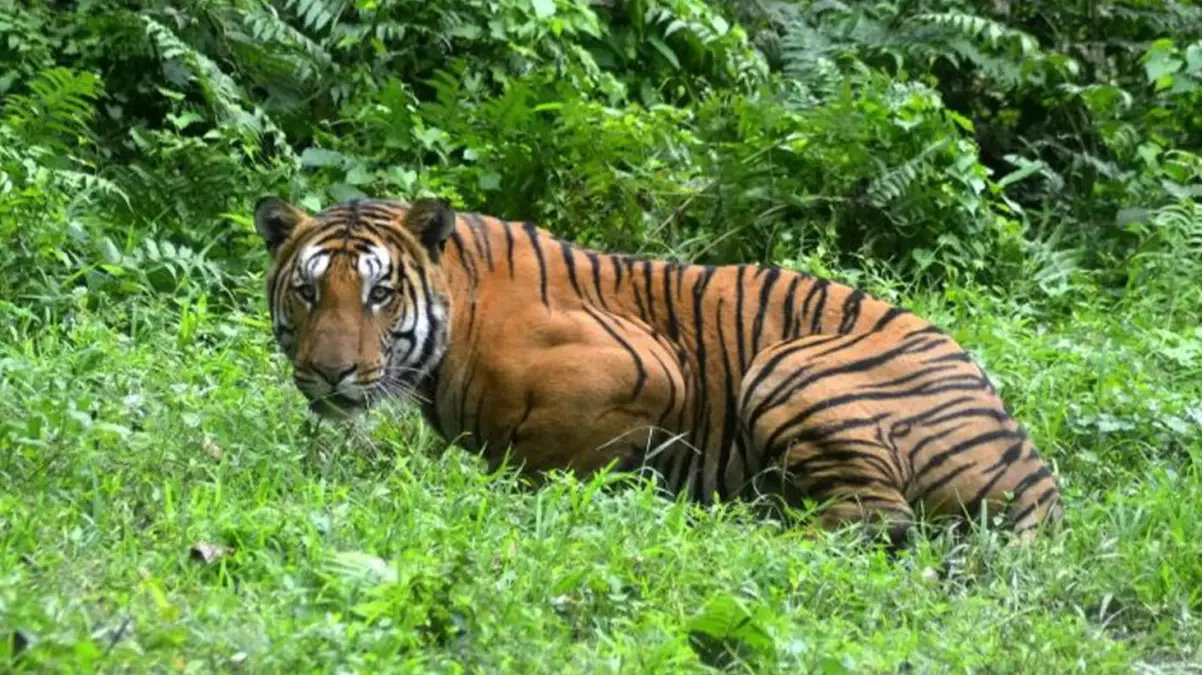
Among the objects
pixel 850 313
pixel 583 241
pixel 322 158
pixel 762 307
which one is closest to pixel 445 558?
pixel 762 307

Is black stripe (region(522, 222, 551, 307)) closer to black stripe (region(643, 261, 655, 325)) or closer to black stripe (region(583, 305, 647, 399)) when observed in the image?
black stripe (region(583, 305, 647, 399))

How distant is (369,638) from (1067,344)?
450cm

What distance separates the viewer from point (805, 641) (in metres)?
4.87

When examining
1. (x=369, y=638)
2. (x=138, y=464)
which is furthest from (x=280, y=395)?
(x=369, y=638)

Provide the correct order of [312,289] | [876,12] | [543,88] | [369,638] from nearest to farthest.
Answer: [369,638], [312,289], [543,88], [876,12]

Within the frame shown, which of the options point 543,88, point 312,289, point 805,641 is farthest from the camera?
point 543,88

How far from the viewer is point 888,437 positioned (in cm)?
636

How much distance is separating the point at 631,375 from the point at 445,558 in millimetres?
1535

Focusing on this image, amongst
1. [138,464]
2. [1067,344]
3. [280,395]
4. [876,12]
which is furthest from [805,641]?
[876,12]

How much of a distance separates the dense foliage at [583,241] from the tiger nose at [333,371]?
8.8 inches

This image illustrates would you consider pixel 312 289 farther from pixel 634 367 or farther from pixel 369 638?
pixel 369 638

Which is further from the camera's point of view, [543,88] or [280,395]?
[543,88]

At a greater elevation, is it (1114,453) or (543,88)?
(543,88)

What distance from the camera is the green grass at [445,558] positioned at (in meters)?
4.41
